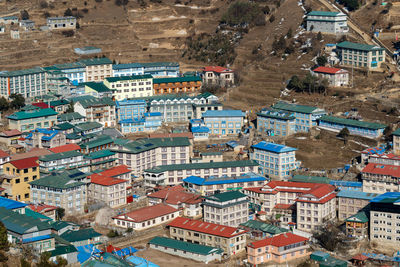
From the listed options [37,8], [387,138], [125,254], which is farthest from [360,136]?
[37,8]

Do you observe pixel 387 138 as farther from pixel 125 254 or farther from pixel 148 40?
pixel 148 40

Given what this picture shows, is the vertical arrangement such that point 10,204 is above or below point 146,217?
above

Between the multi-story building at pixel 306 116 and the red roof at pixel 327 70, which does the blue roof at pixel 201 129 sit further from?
the red roof at pixel 327 70

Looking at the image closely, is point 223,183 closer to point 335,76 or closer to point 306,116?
point 306,116

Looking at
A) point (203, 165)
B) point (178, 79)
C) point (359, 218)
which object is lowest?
point (359, 218)

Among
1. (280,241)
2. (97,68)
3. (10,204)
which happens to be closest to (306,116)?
(280,241)

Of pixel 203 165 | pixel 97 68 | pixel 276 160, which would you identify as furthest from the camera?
pixel 97 68

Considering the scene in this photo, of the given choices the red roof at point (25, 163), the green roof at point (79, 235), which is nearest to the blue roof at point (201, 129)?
the red roof at point (25, 163)
